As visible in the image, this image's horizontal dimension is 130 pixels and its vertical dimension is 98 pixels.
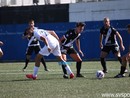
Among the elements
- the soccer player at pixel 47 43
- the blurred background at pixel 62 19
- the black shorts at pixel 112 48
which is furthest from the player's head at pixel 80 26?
the blurred background at pixel 62 19

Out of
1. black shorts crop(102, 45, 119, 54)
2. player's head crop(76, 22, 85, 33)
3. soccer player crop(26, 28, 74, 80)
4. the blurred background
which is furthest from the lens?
the blurred background

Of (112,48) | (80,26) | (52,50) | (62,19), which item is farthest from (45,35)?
(62,19)

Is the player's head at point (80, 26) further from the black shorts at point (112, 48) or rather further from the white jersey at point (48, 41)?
the black shorts at point (112, 48)

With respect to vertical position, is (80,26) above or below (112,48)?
above

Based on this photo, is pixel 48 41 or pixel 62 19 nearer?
pixel 48 41

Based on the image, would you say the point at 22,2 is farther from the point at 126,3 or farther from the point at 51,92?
the point at 51,92

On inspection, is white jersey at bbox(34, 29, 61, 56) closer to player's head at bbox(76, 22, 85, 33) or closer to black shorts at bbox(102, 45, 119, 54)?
player's head at bbox(76, 22, 85, 33)

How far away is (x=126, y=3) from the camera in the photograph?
33.9 metres

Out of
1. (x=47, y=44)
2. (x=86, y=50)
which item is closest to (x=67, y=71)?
(x=47, y=44)

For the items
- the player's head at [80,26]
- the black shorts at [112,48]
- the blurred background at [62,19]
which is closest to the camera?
the player's head at [80,26]

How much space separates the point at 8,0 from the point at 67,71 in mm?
25824

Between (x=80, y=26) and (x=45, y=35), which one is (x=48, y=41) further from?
(x=80, y=26)

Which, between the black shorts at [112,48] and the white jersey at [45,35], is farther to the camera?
the black shorts at [112,48]

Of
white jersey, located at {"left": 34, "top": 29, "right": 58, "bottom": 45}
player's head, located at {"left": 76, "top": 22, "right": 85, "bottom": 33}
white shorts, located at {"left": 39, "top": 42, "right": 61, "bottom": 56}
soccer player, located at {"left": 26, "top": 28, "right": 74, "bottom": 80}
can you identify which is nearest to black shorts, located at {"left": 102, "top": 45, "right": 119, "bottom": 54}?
player's head, located at {"left": 76, "top": 22, "right": 85, "bottom": 33}
